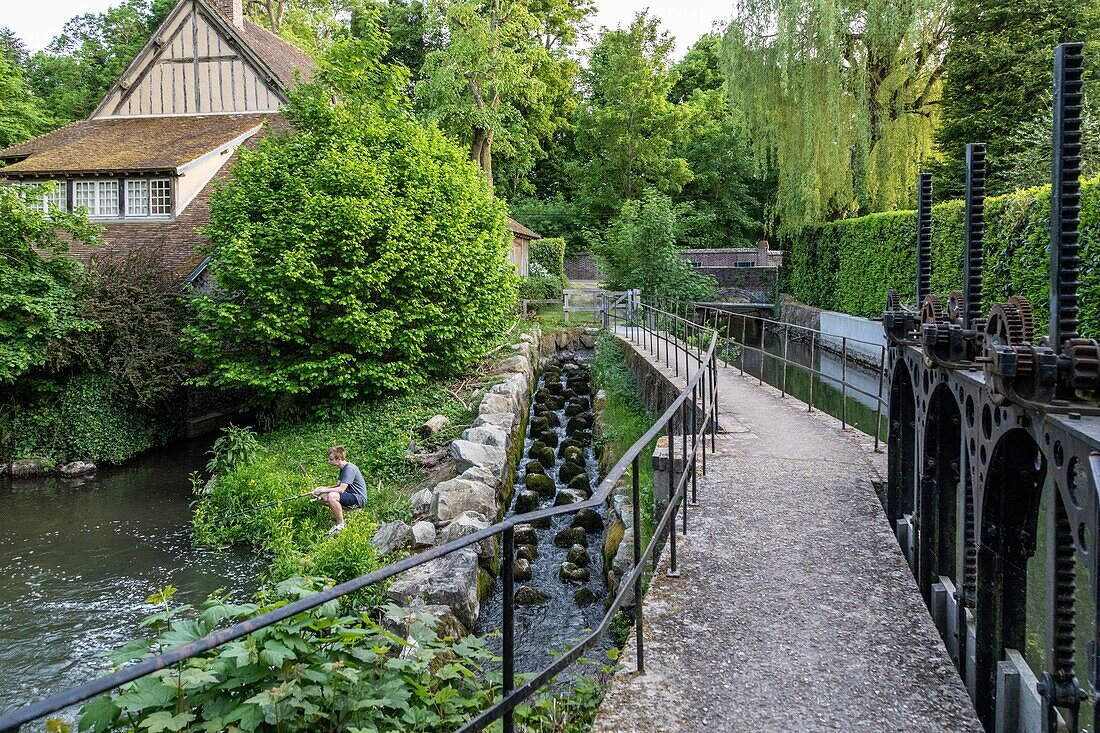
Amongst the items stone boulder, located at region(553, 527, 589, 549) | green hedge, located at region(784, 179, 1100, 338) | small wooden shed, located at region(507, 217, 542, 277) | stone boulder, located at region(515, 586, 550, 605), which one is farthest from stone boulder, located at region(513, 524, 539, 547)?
small wooden shed, located at region(507, 217, 542, 277)

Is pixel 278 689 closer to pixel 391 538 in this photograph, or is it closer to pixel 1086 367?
pixel 1086 367

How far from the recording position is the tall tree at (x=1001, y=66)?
70.6 ft

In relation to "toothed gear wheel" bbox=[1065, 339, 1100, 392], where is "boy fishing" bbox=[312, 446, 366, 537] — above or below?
below

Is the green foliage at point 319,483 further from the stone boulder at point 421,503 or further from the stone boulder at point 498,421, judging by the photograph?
the stone boulder at point 498,421

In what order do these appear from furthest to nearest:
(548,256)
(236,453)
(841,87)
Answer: (548,256)
(841,87)
(236,453)

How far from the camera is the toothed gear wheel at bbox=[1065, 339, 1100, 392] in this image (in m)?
2.49

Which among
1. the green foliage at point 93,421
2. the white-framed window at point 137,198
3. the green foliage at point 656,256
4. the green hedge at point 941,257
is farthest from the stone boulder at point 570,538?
the white-framed window at point 137,198

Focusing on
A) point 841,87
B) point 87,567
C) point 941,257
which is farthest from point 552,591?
point 841,87

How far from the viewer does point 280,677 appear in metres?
3.05

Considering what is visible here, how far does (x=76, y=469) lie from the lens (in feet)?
48.8

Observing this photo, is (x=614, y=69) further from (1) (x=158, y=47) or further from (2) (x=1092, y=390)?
(2) (x=1092, y=390)

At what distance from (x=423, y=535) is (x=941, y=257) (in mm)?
14810

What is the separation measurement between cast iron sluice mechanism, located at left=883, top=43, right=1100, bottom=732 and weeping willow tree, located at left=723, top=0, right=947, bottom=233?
22101mm

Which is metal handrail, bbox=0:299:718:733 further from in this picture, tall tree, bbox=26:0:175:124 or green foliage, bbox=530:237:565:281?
tall tree, bbox=26:0:175:124
